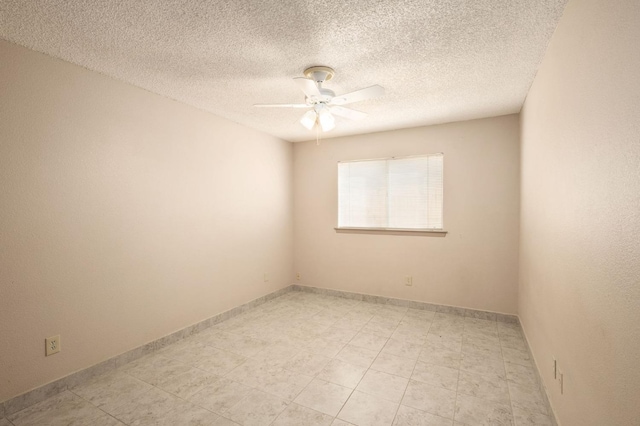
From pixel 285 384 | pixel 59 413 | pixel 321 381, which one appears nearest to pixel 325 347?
pixel 321 381

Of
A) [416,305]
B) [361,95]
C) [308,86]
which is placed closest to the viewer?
[308,86]

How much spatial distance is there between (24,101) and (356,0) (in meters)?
2.25

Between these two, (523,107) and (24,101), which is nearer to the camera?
(24,101)

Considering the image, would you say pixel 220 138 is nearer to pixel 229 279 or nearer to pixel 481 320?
pixel 229 279

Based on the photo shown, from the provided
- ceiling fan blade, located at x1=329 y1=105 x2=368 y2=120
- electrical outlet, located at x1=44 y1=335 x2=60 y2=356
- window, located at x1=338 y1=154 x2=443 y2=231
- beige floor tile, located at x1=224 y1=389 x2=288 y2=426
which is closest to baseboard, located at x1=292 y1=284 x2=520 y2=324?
window, located at x1=338 y1=154 x2=443 y2=231

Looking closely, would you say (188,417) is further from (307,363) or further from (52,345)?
(52,345)

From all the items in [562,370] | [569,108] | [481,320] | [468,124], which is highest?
[468,124]

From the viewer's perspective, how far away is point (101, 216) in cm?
242

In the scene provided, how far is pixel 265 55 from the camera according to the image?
2.09m

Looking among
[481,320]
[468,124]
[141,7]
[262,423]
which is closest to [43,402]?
[262,423]

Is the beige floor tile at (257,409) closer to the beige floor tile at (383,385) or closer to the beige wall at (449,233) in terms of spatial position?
the beige floor tile at (383,385)

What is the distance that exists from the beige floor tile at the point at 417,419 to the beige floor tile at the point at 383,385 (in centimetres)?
13

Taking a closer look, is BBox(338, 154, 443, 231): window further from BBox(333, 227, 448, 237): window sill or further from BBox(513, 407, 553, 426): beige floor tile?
BBox(513, 407, 553, 426): beige floor tile

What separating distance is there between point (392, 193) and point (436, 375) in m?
2.31
